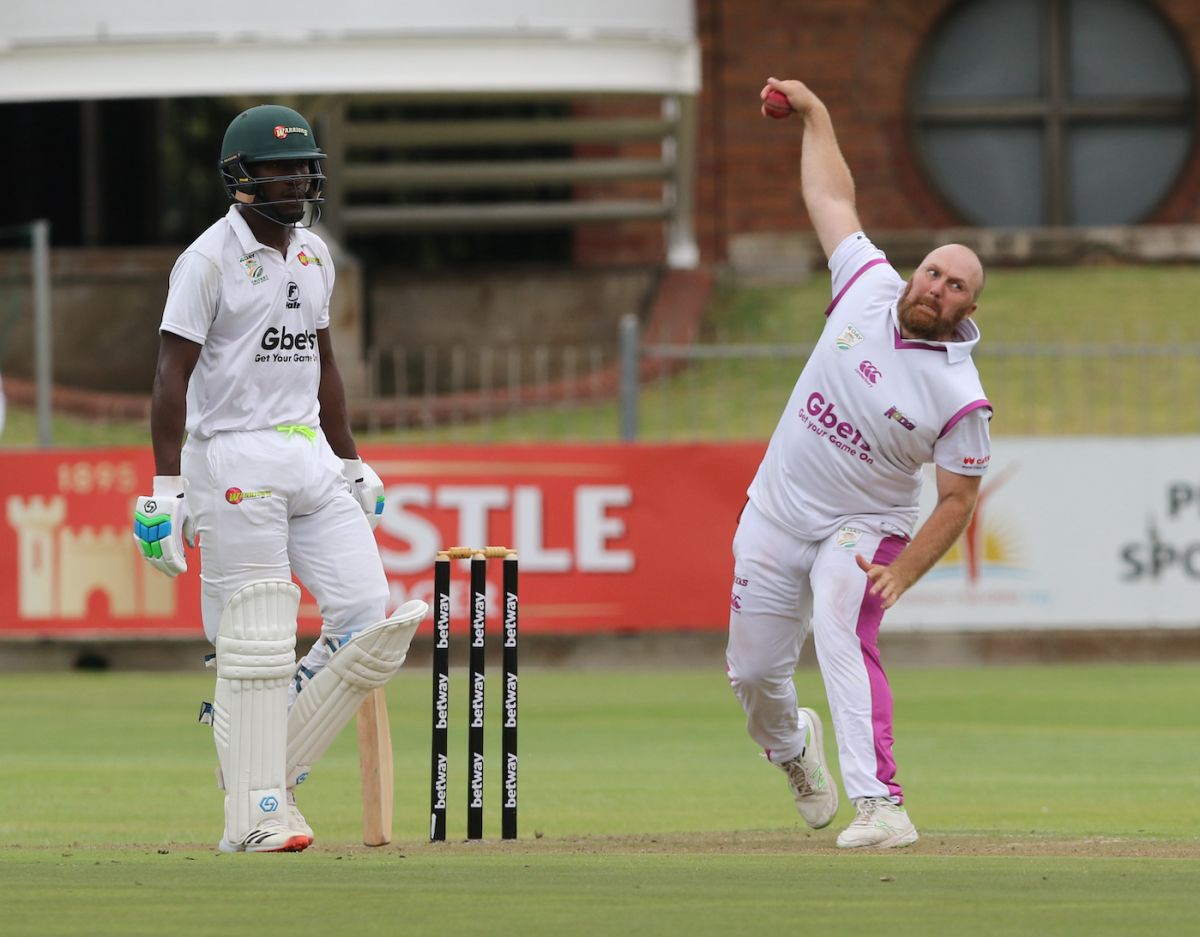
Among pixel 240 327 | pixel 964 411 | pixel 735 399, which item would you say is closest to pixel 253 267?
pixel 240 327

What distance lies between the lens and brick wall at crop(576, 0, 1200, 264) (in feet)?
75.5

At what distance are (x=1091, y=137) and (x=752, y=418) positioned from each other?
8.08 meters

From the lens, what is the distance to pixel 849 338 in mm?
7508

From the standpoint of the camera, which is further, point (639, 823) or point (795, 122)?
point (795, 122)

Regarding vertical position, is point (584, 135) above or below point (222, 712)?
above

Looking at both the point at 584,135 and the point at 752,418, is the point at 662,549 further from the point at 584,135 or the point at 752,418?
the point at 584,135

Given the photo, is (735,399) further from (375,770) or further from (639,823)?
(375,770)

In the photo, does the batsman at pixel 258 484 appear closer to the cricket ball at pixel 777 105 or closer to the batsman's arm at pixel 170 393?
the batsman's arm at pixel 170 393

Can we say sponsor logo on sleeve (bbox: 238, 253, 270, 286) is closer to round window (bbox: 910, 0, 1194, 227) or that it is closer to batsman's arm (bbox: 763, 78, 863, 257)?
batsman's arm (bbox: 763, 78, 863, 257)

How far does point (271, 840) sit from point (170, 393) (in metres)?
1.31

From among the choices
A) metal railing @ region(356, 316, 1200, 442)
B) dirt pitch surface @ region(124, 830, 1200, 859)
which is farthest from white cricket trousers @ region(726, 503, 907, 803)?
metal railing @ region(356, 316, 1200, 442)

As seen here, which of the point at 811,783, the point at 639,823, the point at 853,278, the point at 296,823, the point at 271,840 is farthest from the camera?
the point at 639,823

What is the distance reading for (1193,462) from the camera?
15.1 metres

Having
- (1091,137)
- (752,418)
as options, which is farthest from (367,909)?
(1091,137)
